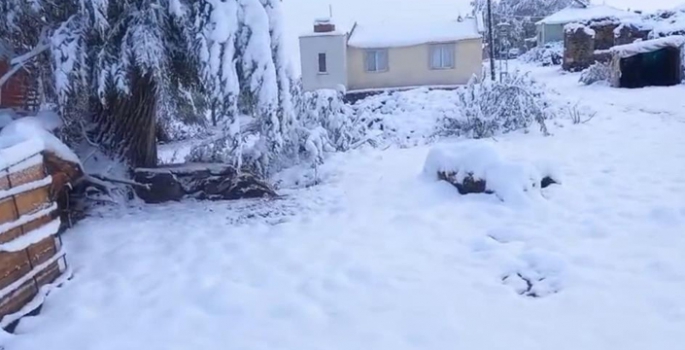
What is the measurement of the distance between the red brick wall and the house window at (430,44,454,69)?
1550cm

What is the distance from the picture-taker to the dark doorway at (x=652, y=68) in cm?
1277

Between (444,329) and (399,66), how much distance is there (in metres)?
17.5

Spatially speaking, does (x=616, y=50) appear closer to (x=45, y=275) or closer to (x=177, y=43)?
(x=177, y=43)

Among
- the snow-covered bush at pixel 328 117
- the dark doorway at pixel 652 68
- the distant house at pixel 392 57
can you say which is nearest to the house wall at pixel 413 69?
the distant house at pixel 392 57

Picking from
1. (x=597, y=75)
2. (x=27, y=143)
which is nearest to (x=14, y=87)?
(x=27, y=143)

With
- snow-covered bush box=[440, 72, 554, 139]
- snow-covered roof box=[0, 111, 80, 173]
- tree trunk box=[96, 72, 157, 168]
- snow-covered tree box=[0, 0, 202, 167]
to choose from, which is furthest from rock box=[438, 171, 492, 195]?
snow-covered bush box=[440, 72, 554, 139]

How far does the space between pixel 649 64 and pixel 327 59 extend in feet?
30.9

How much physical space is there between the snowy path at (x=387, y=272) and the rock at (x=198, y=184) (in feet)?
0.68

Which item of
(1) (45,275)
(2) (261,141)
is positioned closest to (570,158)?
(2) (261,141)

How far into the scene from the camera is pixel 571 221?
151 inches

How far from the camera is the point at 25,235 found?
2.93 meters

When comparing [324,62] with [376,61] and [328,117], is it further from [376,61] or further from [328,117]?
[328,117]

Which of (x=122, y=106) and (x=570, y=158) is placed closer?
(x=122, y=106)

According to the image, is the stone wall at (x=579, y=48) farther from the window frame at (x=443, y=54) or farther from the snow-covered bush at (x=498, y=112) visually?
the snow-covered bush at (x=498, y=112)
